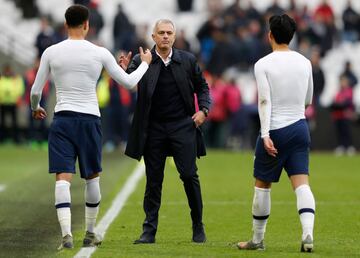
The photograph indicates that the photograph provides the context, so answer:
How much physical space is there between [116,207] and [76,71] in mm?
5129

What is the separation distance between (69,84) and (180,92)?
1.25 meters

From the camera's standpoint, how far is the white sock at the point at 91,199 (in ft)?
39.5

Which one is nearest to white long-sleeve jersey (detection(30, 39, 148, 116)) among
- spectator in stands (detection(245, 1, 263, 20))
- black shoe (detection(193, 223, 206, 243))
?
black shoe (detection(193, 223, 206, 243))

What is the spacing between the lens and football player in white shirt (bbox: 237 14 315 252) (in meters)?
11.4

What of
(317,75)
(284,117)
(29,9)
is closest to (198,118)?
(284,117)

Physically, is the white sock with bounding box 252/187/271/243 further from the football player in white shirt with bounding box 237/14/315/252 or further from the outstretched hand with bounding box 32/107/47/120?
the outstretched hand with bounding box 32/107/47/120

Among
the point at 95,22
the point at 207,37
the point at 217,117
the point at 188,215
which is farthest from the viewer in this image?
the point at 207,37

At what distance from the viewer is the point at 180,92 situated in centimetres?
1249

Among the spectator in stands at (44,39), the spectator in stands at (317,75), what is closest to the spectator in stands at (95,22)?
the spectator in stands at (44,39)

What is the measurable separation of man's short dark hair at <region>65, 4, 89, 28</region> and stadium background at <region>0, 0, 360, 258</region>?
6.67ft

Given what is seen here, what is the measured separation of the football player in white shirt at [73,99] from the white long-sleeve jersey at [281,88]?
47.4 inches

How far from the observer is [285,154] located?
37.7 ft

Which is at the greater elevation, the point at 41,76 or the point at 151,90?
the point at 41,76

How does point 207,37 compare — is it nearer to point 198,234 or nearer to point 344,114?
point 344,114
